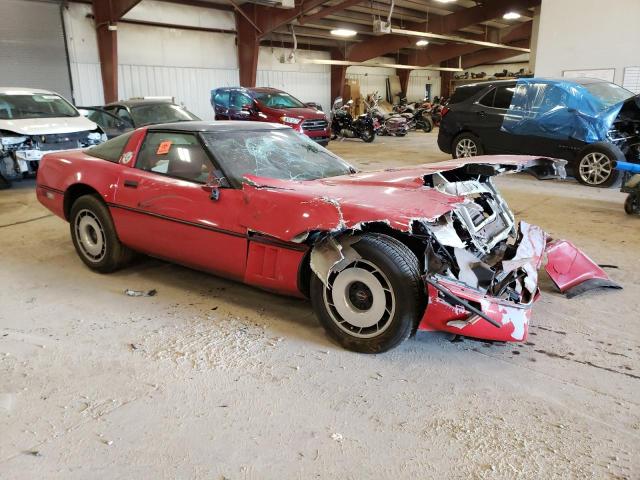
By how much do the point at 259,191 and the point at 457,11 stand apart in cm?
1819

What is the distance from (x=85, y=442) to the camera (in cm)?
203

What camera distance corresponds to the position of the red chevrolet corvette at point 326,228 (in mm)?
2475

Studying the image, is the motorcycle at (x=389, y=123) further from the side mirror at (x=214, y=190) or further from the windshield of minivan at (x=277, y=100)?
the side mirror at (x=214, y=190)

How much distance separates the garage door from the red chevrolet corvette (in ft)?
35.6

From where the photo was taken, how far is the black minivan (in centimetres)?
719

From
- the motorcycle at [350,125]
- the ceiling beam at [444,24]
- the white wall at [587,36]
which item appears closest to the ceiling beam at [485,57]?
the ceiling beam at [444,24]

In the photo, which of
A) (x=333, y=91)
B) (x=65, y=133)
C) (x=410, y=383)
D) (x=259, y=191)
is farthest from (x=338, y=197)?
(x=333, y=91)

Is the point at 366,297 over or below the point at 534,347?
over

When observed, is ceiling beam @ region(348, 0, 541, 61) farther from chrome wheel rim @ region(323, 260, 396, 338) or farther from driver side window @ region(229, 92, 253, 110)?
chrome wheel rim @ region(323, 260, 396, 338)

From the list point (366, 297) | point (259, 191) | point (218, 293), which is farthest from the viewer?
point (218, 293)

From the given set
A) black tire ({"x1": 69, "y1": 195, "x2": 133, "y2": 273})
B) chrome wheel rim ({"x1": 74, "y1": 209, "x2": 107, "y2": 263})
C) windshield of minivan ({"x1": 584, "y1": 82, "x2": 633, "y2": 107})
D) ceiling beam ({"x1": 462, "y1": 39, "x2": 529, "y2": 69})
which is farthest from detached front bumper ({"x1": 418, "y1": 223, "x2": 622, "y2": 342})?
ceiling beam ({"x1": 462, "y1": 39, "x2": 529, "y2": 69})

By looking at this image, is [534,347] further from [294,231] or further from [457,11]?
[457,11]

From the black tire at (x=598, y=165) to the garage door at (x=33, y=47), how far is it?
13.0m

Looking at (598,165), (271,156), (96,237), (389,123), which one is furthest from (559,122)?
(389,123)
